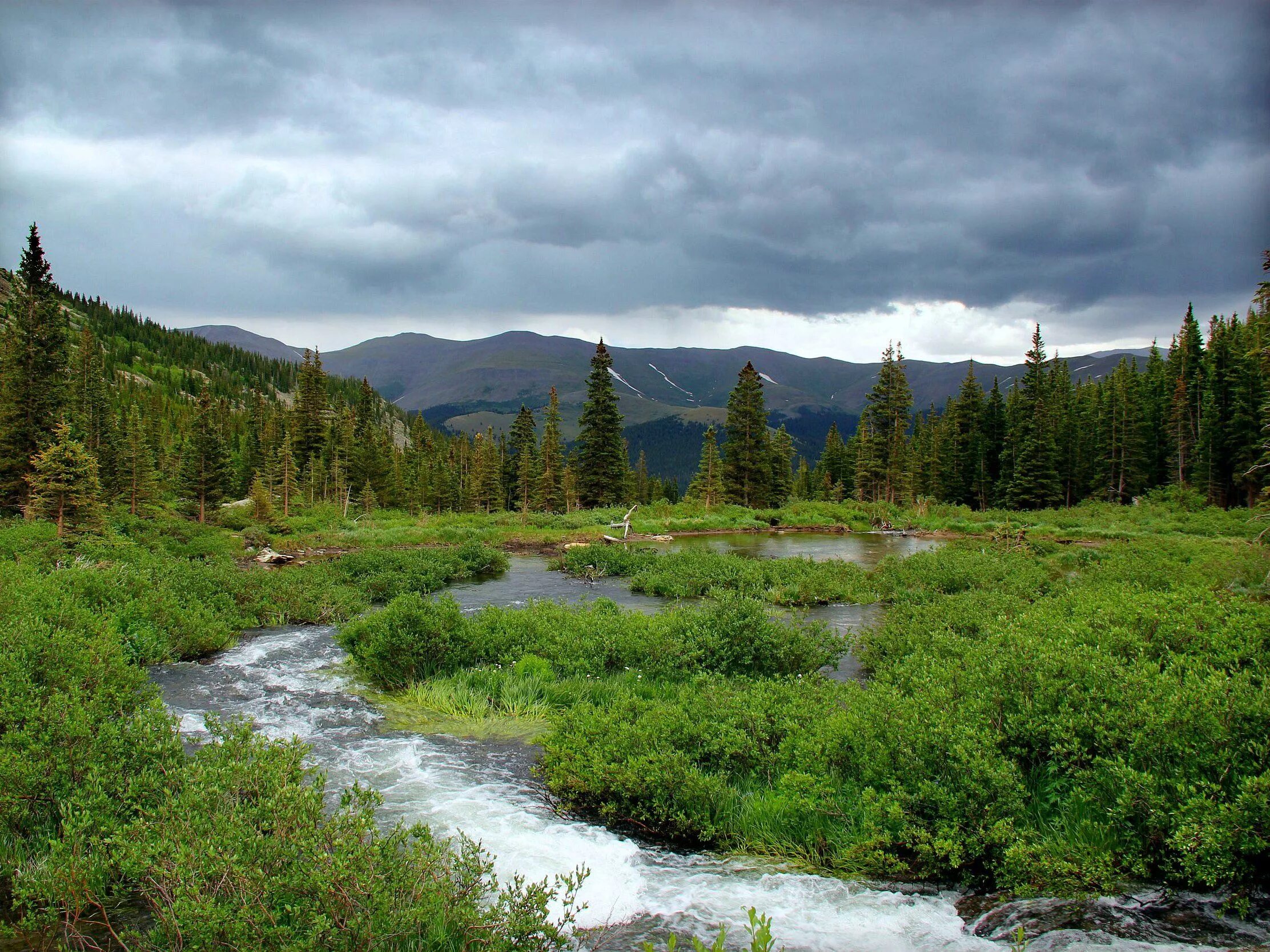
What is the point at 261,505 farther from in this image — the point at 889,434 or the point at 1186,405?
the point at 1186,405

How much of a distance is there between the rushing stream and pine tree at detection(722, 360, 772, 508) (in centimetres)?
5269

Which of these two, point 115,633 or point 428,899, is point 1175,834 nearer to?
point 428,899

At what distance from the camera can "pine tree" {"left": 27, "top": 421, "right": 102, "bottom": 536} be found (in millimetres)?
22141

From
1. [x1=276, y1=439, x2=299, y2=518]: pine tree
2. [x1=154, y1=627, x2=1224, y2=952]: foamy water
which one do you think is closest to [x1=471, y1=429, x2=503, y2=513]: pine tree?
[x1=276, y1=439, x2=299, y2=518]: pine tree

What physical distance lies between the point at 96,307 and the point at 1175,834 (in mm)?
223239

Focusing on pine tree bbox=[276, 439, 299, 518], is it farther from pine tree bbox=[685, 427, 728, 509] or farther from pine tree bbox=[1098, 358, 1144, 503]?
pine tree bbox=[1098, 358, 1144, 503]

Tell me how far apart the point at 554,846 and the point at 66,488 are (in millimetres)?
23342

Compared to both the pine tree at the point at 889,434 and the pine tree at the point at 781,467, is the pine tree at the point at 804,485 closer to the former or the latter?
the pine tree at the point at 781,467

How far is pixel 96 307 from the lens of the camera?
175m

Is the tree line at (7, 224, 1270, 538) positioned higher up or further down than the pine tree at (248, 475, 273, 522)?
higher up

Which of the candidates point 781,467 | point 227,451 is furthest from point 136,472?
point 781,467

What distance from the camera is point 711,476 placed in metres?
61.7

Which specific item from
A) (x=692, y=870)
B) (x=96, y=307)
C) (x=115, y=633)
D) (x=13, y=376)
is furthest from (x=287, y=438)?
(x=96, y=307)

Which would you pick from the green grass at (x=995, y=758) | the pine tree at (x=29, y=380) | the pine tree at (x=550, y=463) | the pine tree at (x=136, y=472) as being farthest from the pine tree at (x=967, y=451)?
the pine tree at (x=29, y=380)
